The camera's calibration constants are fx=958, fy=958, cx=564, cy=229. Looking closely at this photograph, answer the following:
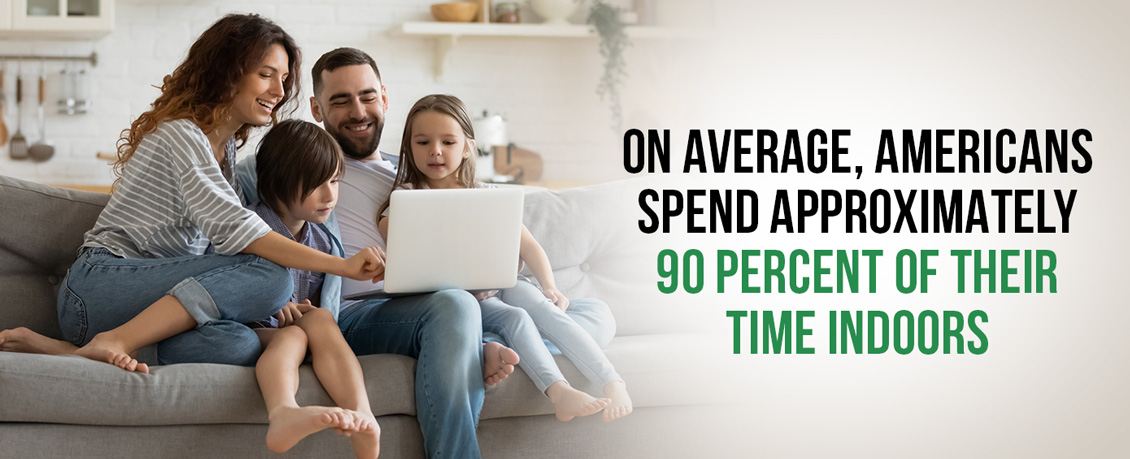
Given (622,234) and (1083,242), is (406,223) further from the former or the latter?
(1083,242)

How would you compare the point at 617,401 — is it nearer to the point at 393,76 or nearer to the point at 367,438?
the point at 367,438

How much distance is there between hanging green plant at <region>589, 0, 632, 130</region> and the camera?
13.0 feet

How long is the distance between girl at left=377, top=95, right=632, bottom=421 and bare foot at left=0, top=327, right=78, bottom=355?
2.06ft

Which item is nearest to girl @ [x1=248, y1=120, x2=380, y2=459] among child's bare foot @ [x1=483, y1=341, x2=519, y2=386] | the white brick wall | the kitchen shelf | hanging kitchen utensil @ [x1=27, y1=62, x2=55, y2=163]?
child's bare foot @ [x1=483, y1=341, x2=519, y2=386]

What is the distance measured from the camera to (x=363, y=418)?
5.00 ft

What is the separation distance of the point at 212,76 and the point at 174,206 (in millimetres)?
254

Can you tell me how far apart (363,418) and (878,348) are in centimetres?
163

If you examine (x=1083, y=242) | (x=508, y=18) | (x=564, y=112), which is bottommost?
(x=1083, y=242)

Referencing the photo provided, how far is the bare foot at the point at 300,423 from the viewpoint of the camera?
4.83 ft

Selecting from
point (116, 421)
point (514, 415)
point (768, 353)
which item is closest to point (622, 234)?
point (768, 353)

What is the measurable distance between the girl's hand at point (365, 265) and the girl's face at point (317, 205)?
0.19 meters

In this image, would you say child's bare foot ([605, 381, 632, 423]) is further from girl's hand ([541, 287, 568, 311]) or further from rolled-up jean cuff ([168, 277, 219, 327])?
rolled-up jean cuff ([168, 277, 219, 327])

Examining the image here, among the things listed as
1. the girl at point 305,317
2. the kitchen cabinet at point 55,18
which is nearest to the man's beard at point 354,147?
the girl at point 305,317

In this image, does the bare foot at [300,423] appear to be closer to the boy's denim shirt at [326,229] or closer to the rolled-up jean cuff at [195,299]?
the rolled-up jean cuff at [195,299]
